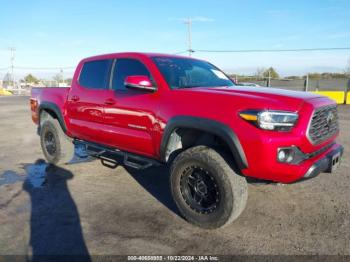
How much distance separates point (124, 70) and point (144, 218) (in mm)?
2064

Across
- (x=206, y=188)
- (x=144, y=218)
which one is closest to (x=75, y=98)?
(x=144, y=218)

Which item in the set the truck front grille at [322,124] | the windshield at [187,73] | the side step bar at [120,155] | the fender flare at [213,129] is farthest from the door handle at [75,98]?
the truck front grille at [322,124]

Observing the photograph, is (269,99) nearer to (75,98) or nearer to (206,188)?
(206,188)

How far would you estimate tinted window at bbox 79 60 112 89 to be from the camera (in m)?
5.11

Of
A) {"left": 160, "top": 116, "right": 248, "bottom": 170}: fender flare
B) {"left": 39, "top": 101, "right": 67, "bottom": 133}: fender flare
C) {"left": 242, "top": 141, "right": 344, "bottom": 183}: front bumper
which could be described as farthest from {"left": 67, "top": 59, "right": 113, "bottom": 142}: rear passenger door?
{"left": 242, "top": 141, "right": 344, "bottom": 183}: front bumper

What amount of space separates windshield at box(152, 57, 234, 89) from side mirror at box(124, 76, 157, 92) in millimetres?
240

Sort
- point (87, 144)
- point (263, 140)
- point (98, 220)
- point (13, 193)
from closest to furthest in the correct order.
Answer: point (263, 140) → point (98, 220) → point (13, 193) → point (87, 144)

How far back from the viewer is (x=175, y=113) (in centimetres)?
388

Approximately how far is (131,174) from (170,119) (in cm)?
222

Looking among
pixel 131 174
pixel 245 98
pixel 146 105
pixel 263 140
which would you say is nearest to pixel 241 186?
pixel 263 140

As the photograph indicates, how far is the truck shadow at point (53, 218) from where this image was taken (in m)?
3.29

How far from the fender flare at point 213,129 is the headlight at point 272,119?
0.25 metres

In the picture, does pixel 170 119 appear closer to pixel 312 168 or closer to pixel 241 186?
pixel 241 186

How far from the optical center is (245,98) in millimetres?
3430
